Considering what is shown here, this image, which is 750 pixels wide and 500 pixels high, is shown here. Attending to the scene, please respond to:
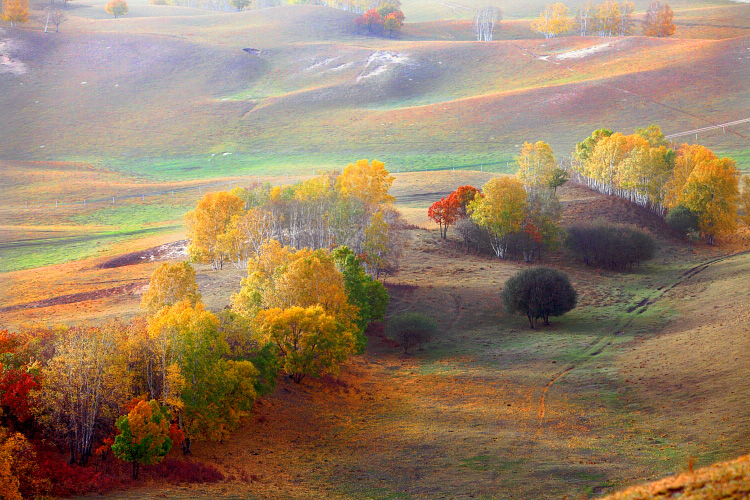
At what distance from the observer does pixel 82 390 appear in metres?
30.3

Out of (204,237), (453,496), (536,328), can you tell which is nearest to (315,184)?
(204,237)

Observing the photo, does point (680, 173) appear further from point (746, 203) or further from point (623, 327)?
point (623, 327)

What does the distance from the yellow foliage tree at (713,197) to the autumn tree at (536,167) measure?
18704 mm

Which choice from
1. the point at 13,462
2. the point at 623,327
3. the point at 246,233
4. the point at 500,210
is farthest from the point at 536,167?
the point at 13,462

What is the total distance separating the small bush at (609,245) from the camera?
77625mm

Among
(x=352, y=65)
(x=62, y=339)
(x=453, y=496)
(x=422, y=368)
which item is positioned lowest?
(x=422, y=368)

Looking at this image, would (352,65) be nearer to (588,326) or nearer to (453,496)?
(588,326)

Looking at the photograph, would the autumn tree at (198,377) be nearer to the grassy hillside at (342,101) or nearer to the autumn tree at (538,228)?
the autumn tree at (538,228)

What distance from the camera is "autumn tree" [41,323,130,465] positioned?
29.5 m

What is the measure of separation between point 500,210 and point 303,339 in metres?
43.3

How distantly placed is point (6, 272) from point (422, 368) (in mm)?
50443

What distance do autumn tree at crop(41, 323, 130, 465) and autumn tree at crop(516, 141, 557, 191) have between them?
245ft

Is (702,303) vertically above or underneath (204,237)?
underneath

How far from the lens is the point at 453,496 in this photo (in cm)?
2686
